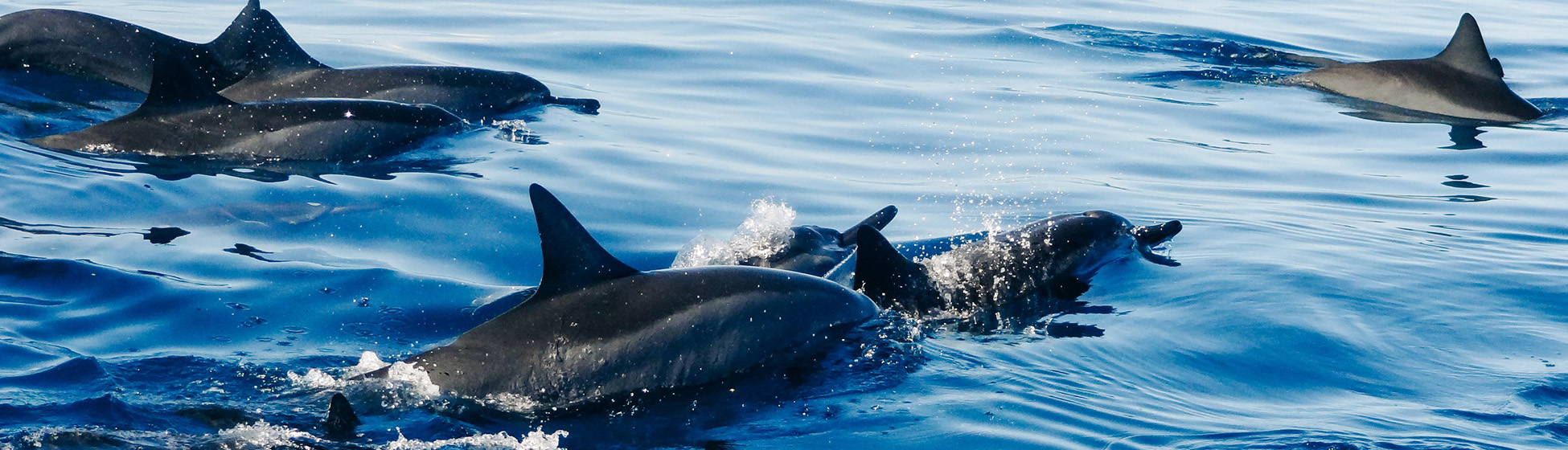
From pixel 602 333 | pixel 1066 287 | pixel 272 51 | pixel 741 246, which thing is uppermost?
pixel 272 51

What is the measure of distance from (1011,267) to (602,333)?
299cm

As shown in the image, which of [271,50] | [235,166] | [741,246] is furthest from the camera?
[271,50]

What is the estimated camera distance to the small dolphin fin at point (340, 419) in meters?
5.05

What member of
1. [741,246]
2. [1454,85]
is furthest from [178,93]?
[1454,85]

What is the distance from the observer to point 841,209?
32.9 feet

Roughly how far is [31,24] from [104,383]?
8.99m

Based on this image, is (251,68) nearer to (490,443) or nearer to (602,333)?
(602,333)

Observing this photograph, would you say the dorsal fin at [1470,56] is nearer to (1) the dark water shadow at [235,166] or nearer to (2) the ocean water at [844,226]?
(2) the ocean water at [844,226]

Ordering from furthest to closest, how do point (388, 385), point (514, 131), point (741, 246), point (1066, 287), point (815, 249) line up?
point (514, 131) < point (1066, 287) < point (815, 249) < point (741, 246) < point (388, 385)

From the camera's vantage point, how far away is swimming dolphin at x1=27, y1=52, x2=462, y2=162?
1027cm

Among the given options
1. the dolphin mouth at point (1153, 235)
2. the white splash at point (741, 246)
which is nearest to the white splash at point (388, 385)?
the white splash at point (741, 246)

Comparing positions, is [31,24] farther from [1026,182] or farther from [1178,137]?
[1178,137]

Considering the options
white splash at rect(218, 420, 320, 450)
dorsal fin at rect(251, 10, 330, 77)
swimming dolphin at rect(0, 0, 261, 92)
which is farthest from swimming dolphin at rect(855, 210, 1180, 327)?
swimming dolphin at rect(0, 0, 261, 92)

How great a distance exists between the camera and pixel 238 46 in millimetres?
12141
